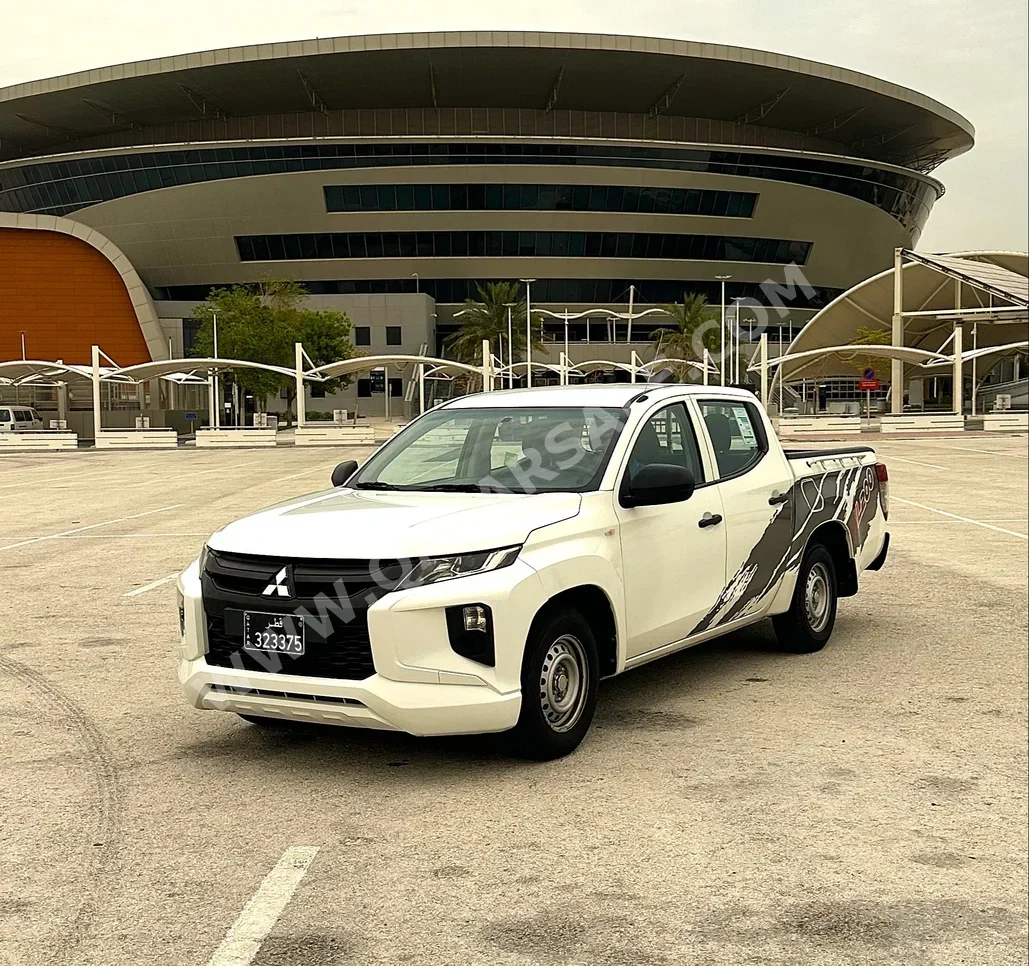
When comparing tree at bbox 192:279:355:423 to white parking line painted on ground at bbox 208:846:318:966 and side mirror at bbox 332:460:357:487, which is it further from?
white parking line painted on ground at bbox 208:846:318:966

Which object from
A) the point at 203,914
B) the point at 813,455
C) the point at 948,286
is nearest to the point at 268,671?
the point at 203,914

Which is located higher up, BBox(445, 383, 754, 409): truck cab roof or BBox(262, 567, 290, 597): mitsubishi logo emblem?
BBox(445, 383, 754, 409): truck cab roof

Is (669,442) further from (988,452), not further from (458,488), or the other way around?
(988,452)

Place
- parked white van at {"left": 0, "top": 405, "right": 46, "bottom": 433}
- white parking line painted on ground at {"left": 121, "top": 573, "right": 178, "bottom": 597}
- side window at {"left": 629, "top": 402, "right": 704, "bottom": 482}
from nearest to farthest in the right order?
side window at {"left": 629, "top": 402, "right": 704, "bottom": 482}
white parking line painted on ground at {"left": 121, "top": 573, "right": 178, "bottom": 597}
parked white van at {"left": 0, "top": 405, "right": 46, "bottom": 433}

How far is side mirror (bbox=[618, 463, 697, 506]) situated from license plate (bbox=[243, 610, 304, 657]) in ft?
6.05

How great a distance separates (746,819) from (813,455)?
4.01 metres

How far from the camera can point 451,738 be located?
645 centimetres

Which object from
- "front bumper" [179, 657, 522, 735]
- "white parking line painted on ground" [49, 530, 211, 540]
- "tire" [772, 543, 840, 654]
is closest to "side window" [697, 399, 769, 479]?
"tire" [772, 543, 840, 654]

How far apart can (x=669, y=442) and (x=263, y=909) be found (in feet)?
12.9

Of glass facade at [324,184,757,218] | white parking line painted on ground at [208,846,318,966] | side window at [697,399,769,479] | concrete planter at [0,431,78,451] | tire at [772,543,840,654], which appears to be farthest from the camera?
glass facade at [324,184,757,218]

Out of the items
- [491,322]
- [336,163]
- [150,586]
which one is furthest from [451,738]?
[336,163]

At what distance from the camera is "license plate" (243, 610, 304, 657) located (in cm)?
572

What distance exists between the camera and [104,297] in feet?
287

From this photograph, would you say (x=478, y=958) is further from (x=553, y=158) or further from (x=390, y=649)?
(x=553, y=158)
